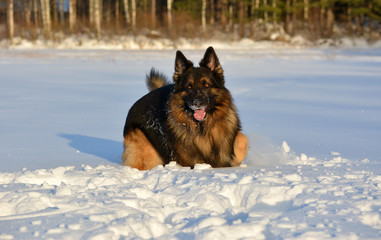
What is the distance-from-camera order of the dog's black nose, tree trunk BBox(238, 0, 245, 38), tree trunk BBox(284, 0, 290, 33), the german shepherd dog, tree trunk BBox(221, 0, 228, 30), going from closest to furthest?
the dog's black nose < the german shepherd dog < tree trunk BBox(238, 0, 245, 38) < tree trunk BBox(284, 0, 290, 33) < tree trunk BBox(221, 0, 228, 30)

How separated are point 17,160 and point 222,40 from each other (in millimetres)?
29319

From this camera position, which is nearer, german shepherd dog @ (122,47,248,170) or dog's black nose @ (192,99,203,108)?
dog's black nose @ (192,99,203,108)

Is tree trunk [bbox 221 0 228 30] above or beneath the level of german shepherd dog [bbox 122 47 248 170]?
above

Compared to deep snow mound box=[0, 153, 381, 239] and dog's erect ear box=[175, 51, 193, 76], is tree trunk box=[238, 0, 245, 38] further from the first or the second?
deep snow mound box=[0, 153, 381, 239]

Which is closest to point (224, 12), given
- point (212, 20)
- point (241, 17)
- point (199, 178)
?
point (212, 20)

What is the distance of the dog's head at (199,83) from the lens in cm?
503

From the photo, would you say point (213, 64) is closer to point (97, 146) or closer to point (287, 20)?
point (97, 146)

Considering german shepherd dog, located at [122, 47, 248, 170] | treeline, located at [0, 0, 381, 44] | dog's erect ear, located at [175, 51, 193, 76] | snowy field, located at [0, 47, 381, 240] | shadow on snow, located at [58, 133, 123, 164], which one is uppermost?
treeline, located at [0, 0, 381, 44]

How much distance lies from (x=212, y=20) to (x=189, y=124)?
128ft

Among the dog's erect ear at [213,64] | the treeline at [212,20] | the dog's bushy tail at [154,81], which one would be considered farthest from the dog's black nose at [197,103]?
the treeline at [212,20]

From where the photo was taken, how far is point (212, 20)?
43.3m

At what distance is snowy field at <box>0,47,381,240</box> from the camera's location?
3170mm

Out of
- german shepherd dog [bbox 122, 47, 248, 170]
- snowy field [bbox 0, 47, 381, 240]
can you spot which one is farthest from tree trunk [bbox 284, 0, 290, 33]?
german shepherd dog [bbox 122, 47, 248, 170]

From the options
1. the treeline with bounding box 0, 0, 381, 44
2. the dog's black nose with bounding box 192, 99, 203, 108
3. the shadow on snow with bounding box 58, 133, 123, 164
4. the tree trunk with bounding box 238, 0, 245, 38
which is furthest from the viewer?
the tree trunk with bounding box 238, 0, 245, 38
